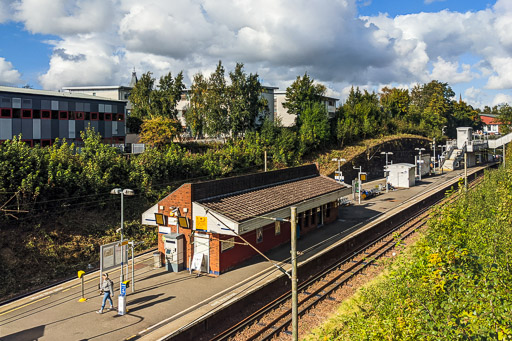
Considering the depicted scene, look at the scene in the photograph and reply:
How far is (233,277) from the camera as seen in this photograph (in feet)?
68.0

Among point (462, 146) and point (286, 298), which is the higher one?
point (462, 146)

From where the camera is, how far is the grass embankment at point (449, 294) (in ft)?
24.8

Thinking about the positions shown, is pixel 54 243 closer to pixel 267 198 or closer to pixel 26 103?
pixel 267 198

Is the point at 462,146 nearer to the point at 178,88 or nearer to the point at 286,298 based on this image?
the point at 178,88

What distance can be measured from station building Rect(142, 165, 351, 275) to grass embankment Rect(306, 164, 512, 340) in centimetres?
725

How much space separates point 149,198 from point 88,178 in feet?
19.3

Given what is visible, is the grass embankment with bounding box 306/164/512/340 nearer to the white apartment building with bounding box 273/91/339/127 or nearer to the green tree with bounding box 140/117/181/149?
the green tree with bounding box 140/117/181/149

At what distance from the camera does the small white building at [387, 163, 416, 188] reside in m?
51.0

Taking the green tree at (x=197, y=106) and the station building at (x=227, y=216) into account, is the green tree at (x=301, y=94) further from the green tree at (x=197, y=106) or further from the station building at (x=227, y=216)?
the station building at (x=227, y=216)

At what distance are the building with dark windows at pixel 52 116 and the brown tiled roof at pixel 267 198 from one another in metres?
22.5

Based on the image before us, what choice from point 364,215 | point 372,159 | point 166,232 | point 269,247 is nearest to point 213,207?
point 166,232

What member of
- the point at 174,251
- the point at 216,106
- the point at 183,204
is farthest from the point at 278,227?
the point at 216,106

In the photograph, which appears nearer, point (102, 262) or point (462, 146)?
point (102, 262)

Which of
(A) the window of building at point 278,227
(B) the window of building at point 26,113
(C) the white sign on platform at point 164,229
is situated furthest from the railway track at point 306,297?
(B) the window of building at point 26,113
